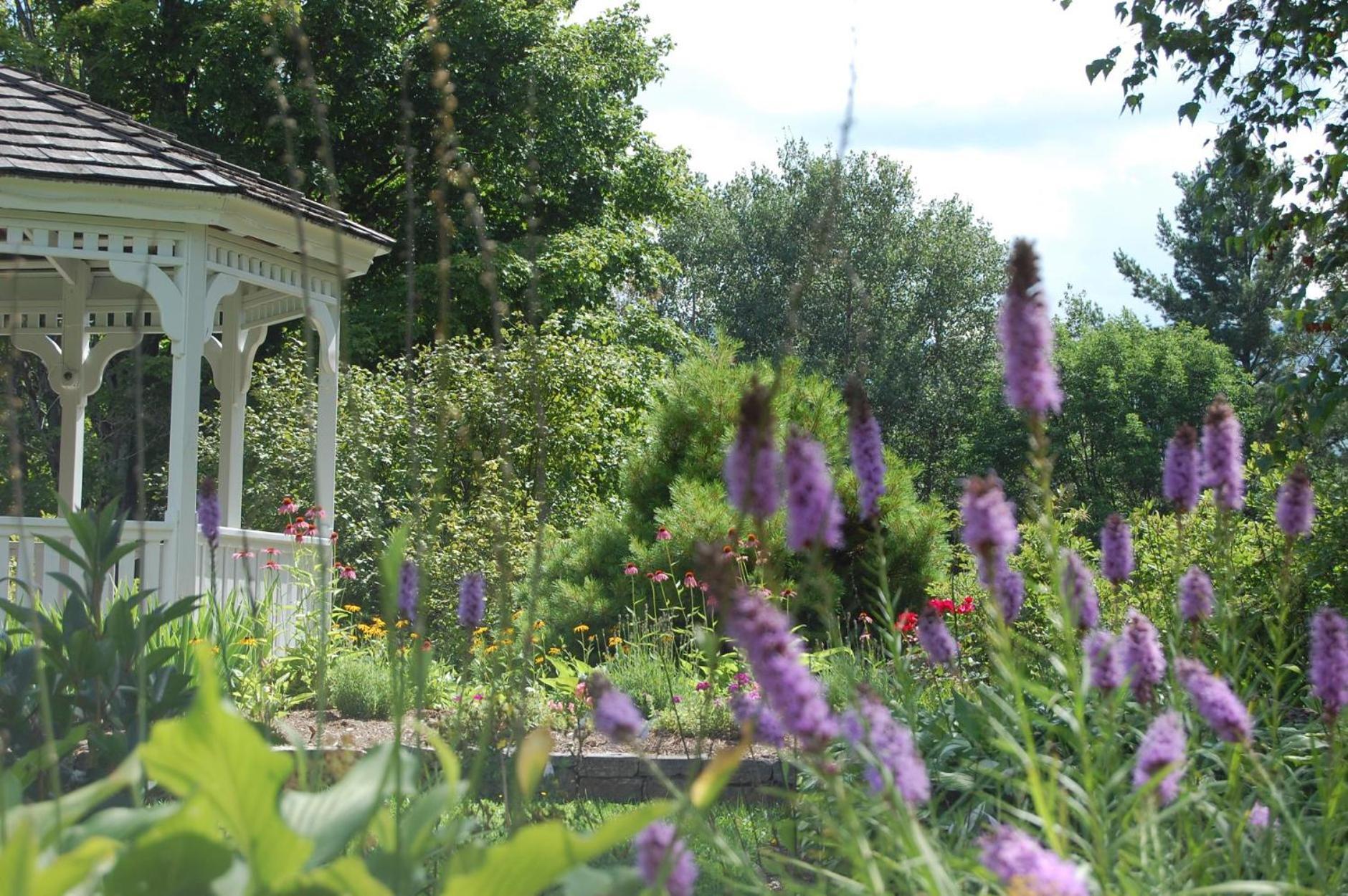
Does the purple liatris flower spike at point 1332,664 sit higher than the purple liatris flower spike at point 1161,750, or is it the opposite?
the purple liatris flower spike at point 1332,664

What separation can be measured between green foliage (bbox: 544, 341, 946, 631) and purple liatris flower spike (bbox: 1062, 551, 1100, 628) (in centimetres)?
508

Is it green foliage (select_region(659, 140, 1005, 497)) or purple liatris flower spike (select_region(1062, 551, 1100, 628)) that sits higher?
green foliage (select_region(659, 140, 1005, 497))

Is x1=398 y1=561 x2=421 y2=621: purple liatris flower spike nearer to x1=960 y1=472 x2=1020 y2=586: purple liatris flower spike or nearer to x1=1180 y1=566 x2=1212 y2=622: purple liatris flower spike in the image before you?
x1=960 y1=472 x2=1020 y2=586: purple liatris flower spike

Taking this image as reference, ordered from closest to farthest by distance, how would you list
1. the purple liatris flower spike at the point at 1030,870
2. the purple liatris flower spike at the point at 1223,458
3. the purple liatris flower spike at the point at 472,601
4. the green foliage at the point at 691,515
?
the purple liatris flower spike at the point at 1030,870 < the purple liatris flower spike at the point at 1223,458 < the purple liatris flower spike at the point at 472,601 < the green foliage at the point at 691,515

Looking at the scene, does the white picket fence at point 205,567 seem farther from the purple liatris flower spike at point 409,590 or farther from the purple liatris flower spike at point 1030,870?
the purple liatris flower spike at point 1030,870

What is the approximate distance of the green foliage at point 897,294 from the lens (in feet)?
85.0

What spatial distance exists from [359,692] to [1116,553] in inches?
185

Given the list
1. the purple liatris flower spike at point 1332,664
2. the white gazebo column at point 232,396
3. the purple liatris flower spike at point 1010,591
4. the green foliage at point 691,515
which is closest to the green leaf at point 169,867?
the purple liatris flower spike at point 1010,591

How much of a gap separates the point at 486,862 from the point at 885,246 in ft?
85.3

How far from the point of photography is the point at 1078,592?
6.08 ft

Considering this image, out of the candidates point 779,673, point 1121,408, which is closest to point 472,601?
point 779,673

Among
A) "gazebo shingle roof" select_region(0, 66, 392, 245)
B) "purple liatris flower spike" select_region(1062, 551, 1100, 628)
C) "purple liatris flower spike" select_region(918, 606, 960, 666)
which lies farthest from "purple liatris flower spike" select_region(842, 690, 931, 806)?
"gazebo shingle roof" select_region(0, 66, 392, 245)

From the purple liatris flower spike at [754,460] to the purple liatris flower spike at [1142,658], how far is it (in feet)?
2.83

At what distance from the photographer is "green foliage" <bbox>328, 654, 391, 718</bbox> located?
600cm
